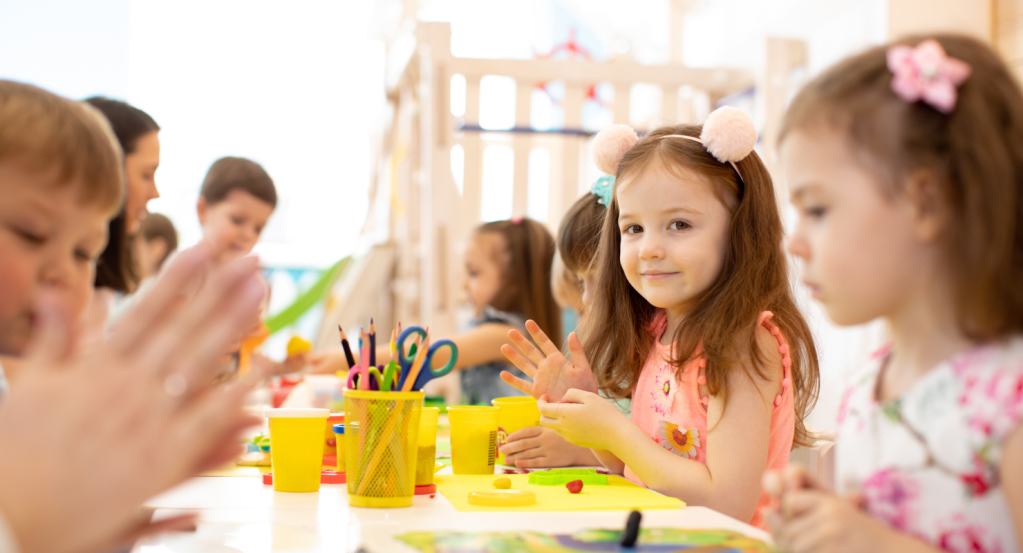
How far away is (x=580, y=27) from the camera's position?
17.2 feet

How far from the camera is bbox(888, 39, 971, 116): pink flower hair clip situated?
56 cm

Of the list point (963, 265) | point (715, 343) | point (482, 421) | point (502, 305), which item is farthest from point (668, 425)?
point (502, 305)

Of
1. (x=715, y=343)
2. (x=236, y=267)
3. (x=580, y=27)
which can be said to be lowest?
(x=715, y=343)

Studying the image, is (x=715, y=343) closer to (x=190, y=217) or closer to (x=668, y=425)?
(x=668, y=425)

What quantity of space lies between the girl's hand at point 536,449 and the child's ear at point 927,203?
0.70 metres

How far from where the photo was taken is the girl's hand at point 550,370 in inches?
44.3

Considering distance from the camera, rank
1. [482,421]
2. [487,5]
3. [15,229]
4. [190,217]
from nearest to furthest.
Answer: [15,229] < [482,421] < [190,217] < [487,5]

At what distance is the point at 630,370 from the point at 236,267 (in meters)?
0.90

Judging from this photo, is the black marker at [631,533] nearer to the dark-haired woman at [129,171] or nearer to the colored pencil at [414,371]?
the colored pencil at [414,371]

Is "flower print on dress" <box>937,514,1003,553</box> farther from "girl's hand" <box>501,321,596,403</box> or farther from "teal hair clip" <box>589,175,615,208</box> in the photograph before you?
"teal hair clip" <box>589,175,615,208</box>

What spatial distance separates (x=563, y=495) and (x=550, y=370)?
0.74 feet

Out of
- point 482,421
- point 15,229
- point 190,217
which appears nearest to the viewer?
point 15,229

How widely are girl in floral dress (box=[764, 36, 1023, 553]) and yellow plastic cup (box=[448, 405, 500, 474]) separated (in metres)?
0.54

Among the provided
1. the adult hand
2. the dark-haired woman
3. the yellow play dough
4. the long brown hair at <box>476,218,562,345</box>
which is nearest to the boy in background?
the dark-haired woman
